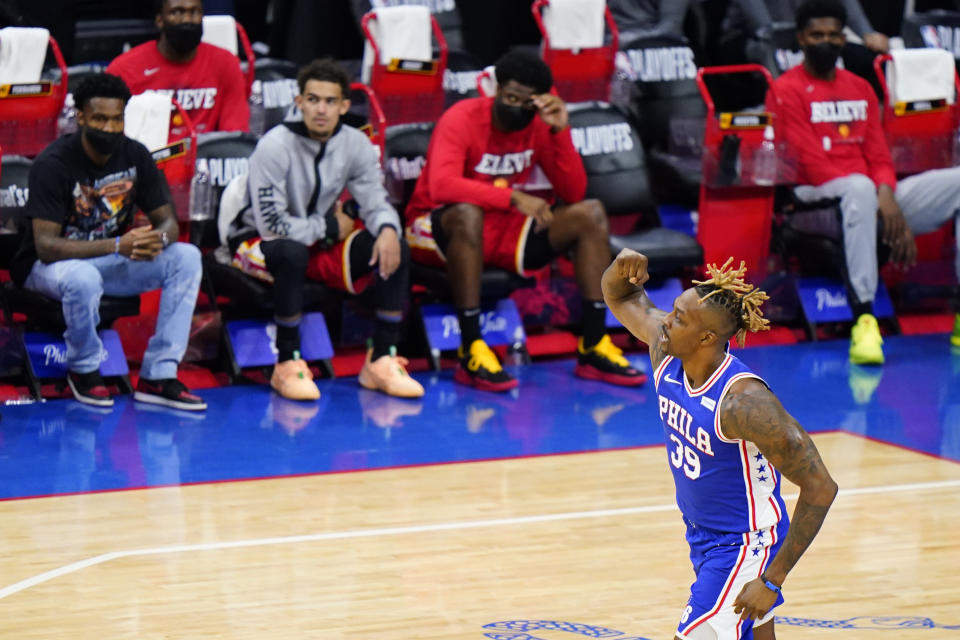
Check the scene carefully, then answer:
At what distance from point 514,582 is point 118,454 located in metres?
2.17

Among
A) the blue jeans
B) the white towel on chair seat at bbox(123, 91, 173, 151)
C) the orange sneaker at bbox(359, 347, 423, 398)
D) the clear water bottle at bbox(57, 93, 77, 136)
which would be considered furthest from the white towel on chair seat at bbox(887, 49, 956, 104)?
the clear water bottle at bbox(57, 93, 77, 136)

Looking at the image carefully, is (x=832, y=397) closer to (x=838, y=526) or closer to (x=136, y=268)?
(x=838, y=526)

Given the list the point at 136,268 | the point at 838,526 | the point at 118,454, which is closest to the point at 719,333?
the point at 838,526

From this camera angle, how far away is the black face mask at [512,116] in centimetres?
755

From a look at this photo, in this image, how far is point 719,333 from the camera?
3674 millimetres

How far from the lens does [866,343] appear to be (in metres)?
8.12

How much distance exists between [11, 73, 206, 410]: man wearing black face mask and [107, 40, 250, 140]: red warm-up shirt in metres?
1.00

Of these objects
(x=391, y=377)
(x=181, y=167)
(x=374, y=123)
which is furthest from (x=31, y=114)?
(x=391, y=377)

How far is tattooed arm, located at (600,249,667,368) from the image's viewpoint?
4.07 meters

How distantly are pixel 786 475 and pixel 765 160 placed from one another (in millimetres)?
5230

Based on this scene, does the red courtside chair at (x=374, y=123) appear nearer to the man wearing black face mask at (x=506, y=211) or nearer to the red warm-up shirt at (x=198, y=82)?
the man wearing black face mask at (x=506, y=211)

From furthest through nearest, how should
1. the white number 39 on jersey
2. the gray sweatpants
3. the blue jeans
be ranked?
the gray sweatpants
the blue jeans
the white number 39 on jersey

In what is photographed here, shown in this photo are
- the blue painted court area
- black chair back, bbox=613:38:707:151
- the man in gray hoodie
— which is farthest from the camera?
black chair back, bbox=613:38:707:151

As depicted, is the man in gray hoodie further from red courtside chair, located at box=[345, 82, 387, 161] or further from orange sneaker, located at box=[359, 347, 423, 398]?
red courtside chair, located at box=[345, 82, 387, 161]
